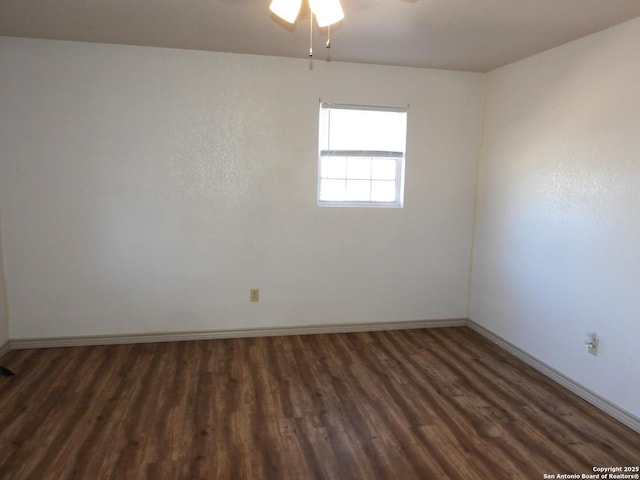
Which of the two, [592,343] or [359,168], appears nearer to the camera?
[592,343]

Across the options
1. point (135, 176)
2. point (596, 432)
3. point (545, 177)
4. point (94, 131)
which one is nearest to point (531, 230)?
point (545, 177)

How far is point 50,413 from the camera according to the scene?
241 centimetres

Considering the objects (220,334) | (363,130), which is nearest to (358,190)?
(363,130)

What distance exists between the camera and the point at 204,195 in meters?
3.43

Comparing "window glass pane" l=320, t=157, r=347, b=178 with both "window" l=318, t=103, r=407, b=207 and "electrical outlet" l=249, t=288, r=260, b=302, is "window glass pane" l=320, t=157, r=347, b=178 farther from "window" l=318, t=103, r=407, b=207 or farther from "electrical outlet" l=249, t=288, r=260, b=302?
"electrical outlet" l=249, t=288, r=260, b=302

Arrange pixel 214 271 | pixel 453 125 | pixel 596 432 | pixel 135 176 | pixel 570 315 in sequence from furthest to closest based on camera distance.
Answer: pixel 453 125, pixel 214 271, pixel 135 176, pixel 570 315, pixel 596 432

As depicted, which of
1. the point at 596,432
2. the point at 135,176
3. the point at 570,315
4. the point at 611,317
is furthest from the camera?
the point at 135,176

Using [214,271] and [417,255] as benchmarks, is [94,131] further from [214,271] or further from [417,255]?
[417,255]

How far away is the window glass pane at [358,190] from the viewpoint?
12.3 feet

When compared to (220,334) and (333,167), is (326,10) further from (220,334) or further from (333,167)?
(220,334)

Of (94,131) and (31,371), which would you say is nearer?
(31,371)

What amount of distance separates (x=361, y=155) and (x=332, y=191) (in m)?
0.41

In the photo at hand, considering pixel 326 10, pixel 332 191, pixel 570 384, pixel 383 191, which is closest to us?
pixel 326 10

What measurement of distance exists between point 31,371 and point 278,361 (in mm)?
1747
